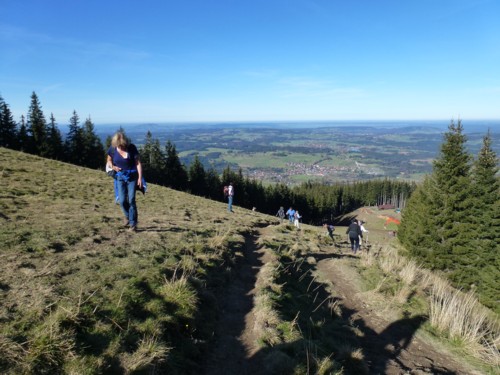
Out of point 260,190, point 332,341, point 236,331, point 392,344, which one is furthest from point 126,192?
point 260,190

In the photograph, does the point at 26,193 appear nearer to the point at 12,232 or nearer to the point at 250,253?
the point at 12,232

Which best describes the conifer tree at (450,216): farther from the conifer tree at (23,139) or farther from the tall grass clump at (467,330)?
the conifer tree at (23,139)

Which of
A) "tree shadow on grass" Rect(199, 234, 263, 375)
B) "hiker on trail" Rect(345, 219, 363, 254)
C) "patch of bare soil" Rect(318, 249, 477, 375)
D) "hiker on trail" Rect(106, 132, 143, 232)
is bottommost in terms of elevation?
"hiker on trail" Rect(345, 219, 363, 254)

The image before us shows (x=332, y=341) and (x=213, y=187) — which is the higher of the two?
(x=332, y=341)

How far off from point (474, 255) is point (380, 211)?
88.7 m

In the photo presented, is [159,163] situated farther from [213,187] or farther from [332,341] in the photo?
[332,341]

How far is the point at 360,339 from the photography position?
706 cm

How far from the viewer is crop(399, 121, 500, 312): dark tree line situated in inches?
1032

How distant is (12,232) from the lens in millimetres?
7449

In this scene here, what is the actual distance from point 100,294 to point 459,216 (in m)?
30.6

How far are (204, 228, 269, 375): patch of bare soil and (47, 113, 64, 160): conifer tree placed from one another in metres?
56.9

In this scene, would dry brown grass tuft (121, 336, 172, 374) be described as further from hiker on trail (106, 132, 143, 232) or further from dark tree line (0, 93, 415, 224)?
dark tree line (0, 93, 415, 224)

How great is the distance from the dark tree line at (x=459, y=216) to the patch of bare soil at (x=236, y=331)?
24.7 meters

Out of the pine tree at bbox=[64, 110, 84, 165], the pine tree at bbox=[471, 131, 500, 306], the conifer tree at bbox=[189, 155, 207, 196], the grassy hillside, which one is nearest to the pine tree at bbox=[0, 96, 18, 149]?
the pine tree at bbox=[64, 110, 84, 165]
